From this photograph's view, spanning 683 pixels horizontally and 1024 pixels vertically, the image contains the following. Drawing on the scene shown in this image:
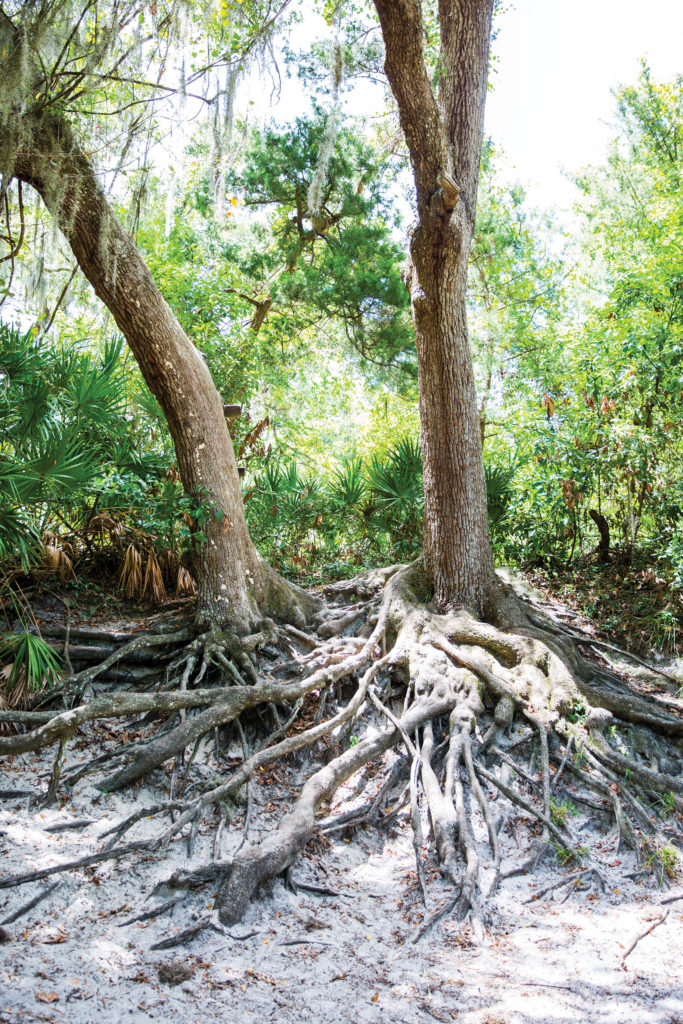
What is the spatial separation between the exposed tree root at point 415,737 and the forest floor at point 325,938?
100 millimetres

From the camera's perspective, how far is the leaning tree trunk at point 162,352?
481 centimetres

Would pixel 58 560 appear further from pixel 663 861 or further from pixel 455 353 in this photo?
pixel 663 861

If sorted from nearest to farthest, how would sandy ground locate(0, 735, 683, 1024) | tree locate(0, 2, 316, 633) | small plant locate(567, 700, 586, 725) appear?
1. sandy ground locate(0, 735, 683, 1024)
2. small plant locate(567, 700, 586, 725)
3. tree locate(0, 2, 316, 633)

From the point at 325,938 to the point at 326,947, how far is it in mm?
69

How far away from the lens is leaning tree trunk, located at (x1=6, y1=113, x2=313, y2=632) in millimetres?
4812

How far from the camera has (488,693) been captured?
4613 mm

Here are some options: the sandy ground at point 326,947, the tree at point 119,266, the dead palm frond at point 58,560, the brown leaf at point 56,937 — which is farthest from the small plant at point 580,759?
the dead palm frond at point 58,560

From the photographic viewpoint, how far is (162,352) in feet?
16.8

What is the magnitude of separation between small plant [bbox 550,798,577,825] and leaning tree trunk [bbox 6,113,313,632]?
2.58m

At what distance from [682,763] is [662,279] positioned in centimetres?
494

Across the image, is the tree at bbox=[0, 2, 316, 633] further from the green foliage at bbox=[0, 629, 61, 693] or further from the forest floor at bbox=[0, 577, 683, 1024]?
the forest floor at bbox=[0, 577, 683, 1024]

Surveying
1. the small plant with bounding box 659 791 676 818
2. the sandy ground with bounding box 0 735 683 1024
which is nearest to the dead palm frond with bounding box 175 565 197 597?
the sandy ground with bounding box 0 735 683 1024

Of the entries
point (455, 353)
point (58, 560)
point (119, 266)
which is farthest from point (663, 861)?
point (119, 266)

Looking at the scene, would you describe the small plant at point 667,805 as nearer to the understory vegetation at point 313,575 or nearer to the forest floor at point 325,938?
the understory vegetation at point 313,575
